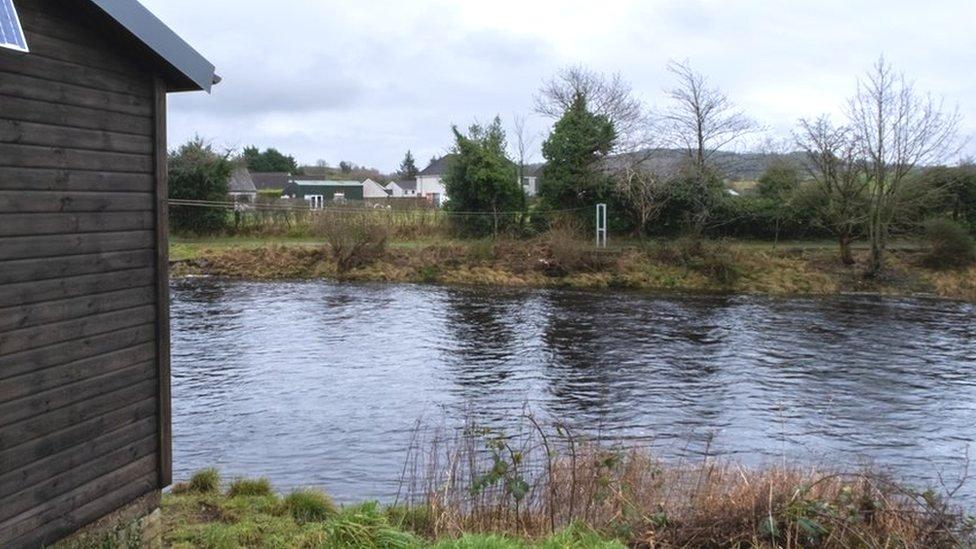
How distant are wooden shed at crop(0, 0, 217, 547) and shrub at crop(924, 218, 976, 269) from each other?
3045 cm

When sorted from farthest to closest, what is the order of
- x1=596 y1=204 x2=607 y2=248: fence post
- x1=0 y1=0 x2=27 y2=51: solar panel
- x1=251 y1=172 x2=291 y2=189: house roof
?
x1=251 y1=172 x2=291 y2=189: house roof
x1=596 y1=204 x2=607 y2=248: fence post
x1=0 y1=0 x2=27 y2=51: solar panel

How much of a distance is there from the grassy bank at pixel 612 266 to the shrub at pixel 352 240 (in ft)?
0.98

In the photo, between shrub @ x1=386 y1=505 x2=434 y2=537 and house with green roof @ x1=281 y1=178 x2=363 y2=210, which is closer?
shrub @ x1=386 y1=505 x2=434 y2=537

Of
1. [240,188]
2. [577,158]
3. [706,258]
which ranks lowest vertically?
[706,258]

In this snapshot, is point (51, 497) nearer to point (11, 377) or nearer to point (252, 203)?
point (11, 377)

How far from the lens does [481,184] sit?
3822 cm

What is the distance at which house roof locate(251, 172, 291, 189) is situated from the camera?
8869 cm

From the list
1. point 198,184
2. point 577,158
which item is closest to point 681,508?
point 577,158

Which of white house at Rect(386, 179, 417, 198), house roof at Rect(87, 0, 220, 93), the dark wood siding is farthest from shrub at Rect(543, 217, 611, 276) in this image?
white house at Rect(386, 179, 417, 198)

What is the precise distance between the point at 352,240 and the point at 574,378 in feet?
62.3

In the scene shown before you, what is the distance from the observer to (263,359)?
17969 millimetres

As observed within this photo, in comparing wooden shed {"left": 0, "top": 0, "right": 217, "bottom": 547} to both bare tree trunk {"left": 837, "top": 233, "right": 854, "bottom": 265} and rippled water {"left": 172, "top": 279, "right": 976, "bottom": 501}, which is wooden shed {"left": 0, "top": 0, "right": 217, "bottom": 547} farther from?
bare tree trunk {"left": 837, "top": 233, "right": 854, "bottom": 265}

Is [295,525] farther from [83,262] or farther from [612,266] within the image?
[612,266]

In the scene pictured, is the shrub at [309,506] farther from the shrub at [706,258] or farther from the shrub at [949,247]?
the shrub at [949,247]
